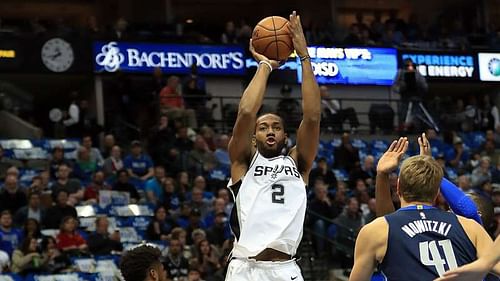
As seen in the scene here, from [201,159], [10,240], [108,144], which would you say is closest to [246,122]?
[10,240]

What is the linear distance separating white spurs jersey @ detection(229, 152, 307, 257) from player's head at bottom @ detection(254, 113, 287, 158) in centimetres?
5

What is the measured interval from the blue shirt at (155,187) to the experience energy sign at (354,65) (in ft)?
26.4

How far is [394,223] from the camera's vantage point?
554 centimetres

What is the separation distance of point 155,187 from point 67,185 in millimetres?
1628

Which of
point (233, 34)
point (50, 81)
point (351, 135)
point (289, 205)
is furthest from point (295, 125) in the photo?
point (289, 205)

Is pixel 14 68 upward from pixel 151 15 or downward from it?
downward

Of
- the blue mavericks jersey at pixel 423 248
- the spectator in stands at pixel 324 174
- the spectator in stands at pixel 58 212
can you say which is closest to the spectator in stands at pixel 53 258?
the spectator in stands at pixel 58 212

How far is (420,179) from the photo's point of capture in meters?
5.49

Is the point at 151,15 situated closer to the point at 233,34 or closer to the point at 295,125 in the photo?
the point at 233,34

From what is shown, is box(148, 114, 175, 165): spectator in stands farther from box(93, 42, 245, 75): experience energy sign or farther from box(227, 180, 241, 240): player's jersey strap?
box(227, 180, 241, 240): player's jersey strap

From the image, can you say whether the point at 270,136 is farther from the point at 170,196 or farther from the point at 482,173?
the point at 482,173

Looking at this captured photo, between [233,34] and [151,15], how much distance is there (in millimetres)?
3574

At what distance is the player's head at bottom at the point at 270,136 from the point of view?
22.5ft

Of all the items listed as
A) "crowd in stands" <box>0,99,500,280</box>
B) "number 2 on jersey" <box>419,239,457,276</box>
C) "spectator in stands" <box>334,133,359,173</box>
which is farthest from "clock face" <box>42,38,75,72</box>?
"number 2 on jersey" <box>419,239,457,276</box>
